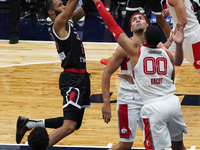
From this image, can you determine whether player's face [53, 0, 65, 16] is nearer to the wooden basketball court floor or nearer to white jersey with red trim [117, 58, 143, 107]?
white jersey with red trim [117, 58, 143, 107]

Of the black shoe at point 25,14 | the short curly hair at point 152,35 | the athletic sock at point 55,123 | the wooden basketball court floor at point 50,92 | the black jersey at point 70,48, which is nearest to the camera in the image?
the short curly hair at point 152,35

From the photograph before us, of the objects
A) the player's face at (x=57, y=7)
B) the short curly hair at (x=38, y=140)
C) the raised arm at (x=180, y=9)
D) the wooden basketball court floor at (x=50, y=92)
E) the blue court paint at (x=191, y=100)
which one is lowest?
the blue court paint at (x=191, y=100)

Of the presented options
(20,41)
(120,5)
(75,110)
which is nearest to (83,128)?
(75,110)

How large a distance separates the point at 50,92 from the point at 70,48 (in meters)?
2.28

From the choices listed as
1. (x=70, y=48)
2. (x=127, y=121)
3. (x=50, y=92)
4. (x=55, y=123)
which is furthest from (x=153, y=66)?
(x=50, y=92)

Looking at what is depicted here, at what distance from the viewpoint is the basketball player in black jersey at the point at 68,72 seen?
14.5 feet

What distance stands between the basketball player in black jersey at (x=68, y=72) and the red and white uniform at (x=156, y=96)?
94 centimetres

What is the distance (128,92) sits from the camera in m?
4.32

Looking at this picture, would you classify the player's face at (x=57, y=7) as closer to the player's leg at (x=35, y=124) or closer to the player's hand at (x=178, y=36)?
the player's leg at (x=35, y=124)

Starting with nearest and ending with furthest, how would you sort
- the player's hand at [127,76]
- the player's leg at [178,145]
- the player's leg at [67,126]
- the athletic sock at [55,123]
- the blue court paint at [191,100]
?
the player's leg at [178,145] → the player's hand at [127,76] → the player's leg at [67,126] → the athletic sock at [55,123] → the blue court paint at [191,100]

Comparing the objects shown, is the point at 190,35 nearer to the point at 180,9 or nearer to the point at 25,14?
the point at 180,9

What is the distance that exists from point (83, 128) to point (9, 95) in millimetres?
1688

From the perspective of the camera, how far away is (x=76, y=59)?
4586mm

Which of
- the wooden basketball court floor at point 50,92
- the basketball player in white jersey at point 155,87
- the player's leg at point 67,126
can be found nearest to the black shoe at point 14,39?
the wooden basketball court floor at point 50,92
